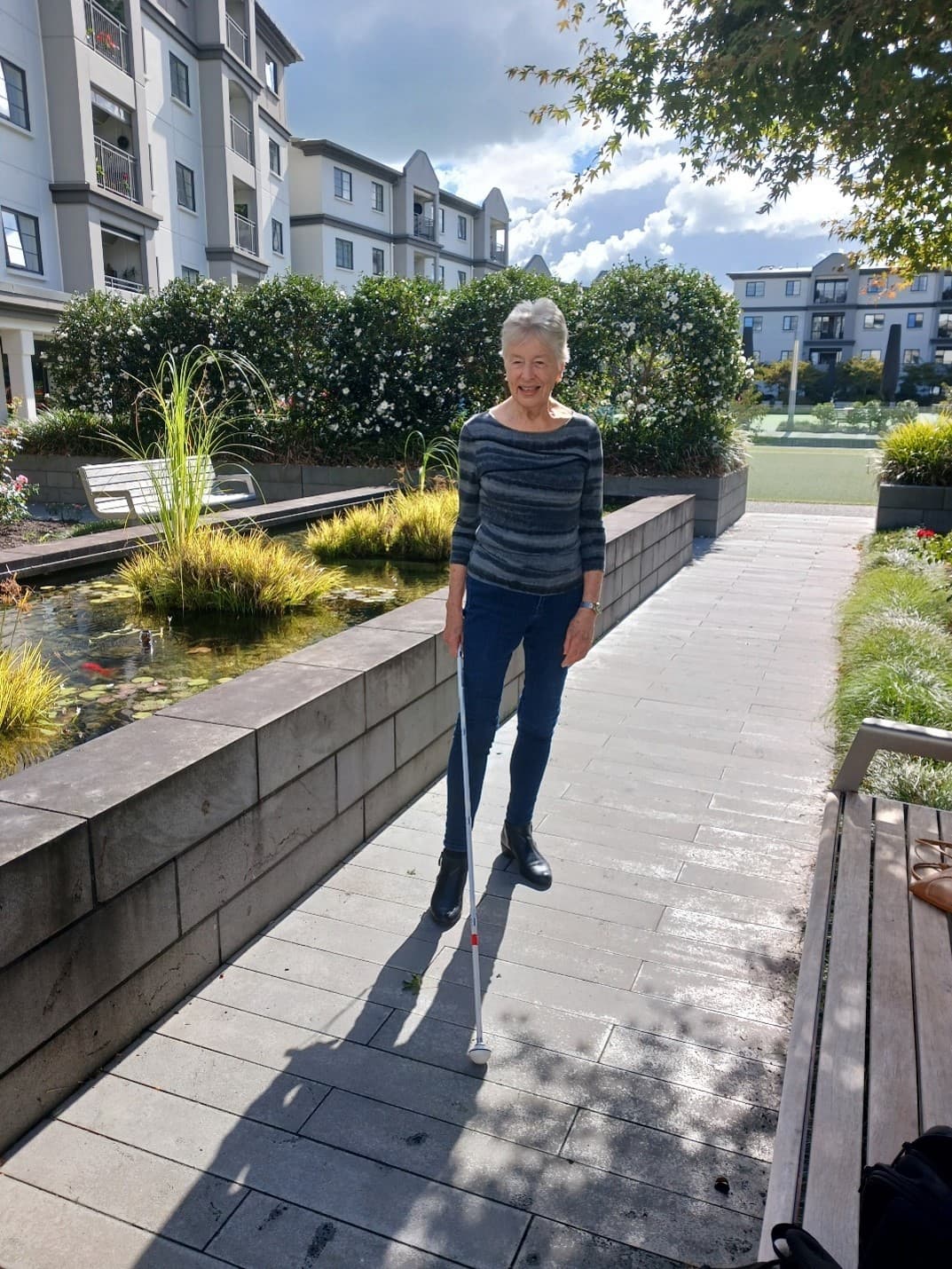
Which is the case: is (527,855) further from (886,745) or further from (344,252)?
(344,252)

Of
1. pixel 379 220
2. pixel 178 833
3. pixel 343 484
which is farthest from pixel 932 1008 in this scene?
pixel 379 220

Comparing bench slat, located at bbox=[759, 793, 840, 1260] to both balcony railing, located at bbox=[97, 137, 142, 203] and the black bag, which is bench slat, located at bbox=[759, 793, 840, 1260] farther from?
balcony railing, located at bbox=[97, 137, 142, 203]

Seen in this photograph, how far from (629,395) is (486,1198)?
12.1m

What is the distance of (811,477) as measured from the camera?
2212 centimetres

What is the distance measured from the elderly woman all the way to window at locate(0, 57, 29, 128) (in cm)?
2442

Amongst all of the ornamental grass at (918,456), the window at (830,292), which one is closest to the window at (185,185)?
the ornamental grass at (918,456)

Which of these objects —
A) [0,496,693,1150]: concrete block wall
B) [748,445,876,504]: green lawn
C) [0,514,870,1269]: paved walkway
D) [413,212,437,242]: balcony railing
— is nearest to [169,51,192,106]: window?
[413,212,437,242]: balcony railing

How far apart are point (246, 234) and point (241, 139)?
9.86 feet

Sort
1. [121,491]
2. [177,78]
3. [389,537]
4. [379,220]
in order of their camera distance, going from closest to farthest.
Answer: [389,537], [121,491], [177,78], [379,220]

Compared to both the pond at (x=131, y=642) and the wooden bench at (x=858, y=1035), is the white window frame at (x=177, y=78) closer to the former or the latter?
the pond at (x=131, y=642)

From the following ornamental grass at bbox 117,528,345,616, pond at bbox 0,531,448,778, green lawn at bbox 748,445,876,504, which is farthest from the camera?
green lawn at bbox 748,445,876,504

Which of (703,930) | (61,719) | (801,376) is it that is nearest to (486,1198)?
(703,930)

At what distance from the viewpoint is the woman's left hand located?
3.29m

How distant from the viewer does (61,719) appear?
3564 mm
